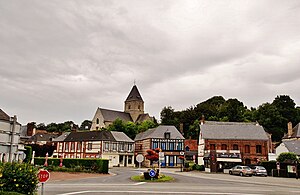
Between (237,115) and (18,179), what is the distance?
71.7 metres

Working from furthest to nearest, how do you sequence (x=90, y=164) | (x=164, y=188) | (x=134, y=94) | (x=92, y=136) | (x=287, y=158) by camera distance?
1. (x=134, y=94)
2. (x=92, y=136)
3. (x=90, y=164)
4. (x=287, y=158)
5. (x=164, y=188)

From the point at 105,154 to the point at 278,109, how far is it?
156ft

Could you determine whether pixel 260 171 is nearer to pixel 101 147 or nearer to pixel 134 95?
pixel 101 147

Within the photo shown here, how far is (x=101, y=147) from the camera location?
63.3 metres

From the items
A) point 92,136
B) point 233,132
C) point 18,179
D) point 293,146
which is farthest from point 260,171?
point 92,136

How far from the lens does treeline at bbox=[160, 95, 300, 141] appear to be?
77.9 metres

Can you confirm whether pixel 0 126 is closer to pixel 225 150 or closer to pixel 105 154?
pixel 225 150

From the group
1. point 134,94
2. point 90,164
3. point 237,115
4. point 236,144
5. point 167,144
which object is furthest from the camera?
point 134,94

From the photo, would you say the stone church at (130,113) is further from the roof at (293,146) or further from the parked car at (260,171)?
the parked car at (260,171)

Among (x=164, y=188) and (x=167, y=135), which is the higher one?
(x=167, y=135)

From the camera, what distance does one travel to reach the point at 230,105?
79375 millimetres

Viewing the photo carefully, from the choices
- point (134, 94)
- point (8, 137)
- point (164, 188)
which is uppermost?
point (134, 94)

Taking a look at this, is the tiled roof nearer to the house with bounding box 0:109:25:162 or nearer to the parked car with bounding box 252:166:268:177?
the parked car with bounding box 252:166:268:177

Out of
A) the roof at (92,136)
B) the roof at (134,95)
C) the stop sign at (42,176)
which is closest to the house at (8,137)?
the stop sign at (42,176)
